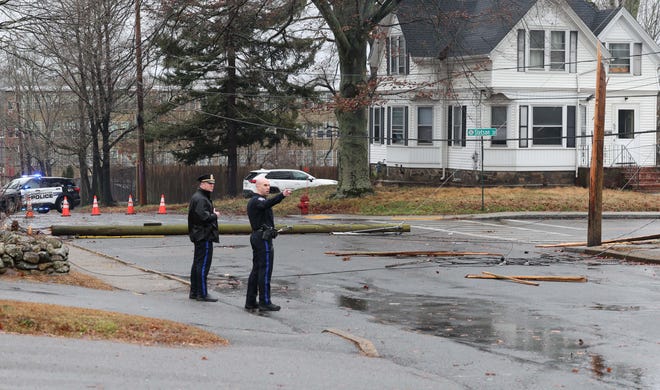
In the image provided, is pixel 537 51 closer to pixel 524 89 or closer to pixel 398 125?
pixel 524 89

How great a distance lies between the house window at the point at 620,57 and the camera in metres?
43.1

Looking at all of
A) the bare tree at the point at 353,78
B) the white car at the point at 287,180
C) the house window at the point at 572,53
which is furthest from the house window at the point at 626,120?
the white car at the point at 287,180

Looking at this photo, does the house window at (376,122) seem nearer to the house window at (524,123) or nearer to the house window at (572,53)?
the house window at (524,123)

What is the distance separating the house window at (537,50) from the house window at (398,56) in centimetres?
615

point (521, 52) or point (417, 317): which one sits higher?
point (521, 52)

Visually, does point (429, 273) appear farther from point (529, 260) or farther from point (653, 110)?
point (653, 110)

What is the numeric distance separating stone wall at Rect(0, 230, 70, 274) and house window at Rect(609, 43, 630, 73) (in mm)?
33627

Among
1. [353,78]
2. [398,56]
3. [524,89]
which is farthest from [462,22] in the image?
[398,56]

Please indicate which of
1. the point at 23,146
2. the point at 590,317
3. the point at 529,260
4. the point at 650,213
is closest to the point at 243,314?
the point at 590,317

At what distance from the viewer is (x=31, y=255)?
14961 mm

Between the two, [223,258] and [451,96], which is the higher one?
[451,96]

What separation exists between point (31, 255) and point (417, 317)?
21.4 ft

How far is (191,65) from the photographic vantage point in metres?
44.0

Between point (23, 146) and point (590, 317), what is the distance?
207 feet
